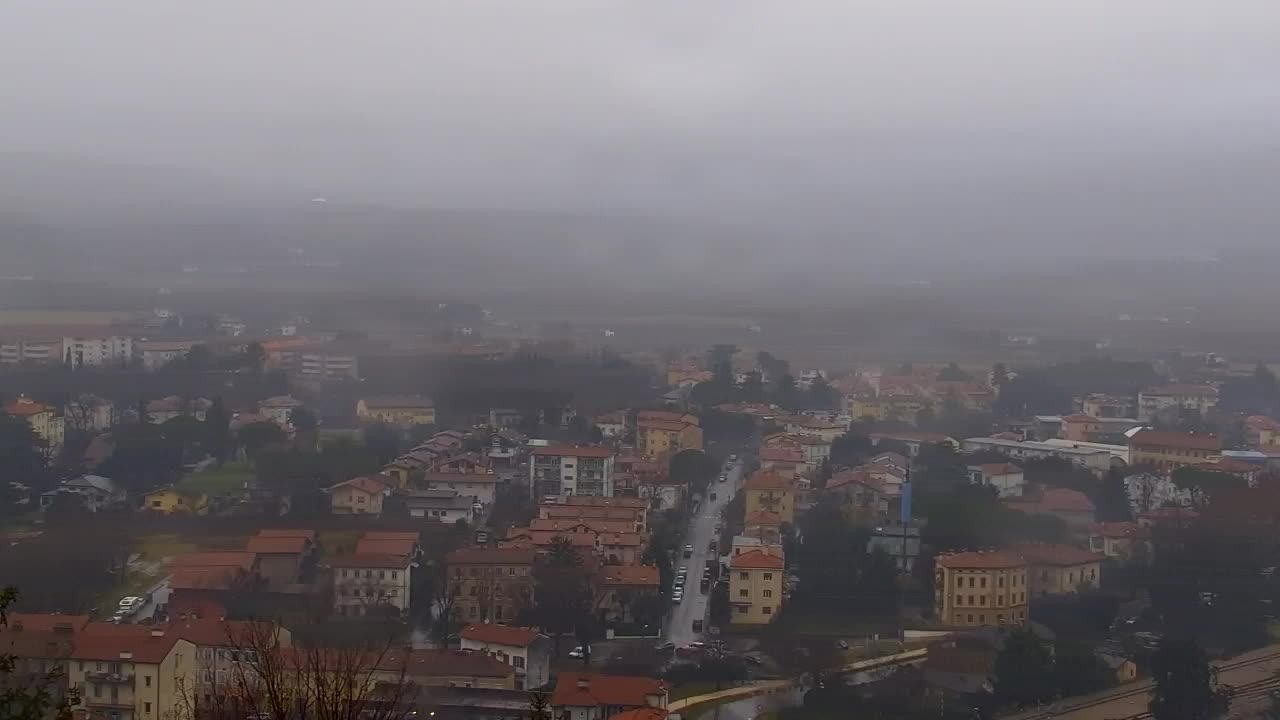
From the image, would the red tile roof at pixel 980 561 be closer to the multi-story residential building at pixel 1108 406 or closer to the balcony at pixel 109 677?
the balcony at pixel 109 677

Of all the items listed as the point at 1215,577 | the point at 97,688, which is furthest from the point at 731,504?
the point at 97,688

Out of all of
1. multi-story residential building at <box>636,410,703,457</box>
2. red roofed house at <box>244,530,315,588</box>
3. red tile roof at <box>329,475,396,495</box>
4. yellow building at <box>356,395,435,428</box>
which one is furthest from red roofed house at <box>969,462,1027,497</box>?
red roofed house at <box>244,530,315,588</box>

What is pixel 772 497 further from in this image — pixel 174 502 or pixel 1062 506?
pixel 174 502

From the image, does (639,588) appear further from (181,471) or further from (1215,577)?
(181,471)

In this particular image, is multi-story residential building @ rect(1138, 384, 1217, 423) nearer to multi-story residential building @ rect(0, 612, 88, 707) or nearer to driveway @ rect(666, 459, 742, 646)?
driveway @ rect(666, 459, 742, 646)

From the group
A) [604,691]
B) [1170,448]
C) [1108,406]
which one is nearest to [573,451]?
[1170,448]

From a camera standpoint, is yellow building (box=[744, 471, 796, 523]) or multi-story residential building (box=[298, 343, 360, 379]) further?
multi-story residential building (box=[298, 343, 360, 379])
